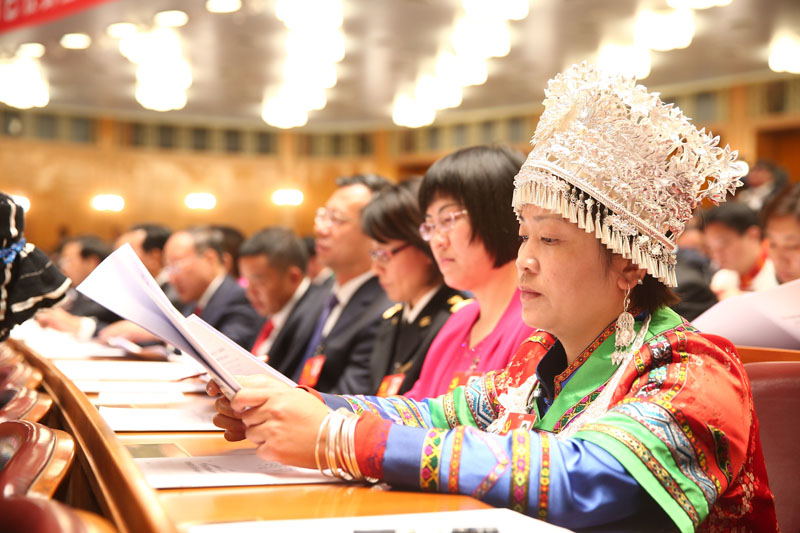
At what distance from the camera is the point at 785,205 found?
3.22 m

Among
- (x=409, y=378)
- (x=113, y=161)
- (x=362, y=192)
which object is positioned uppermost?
(x=113, y=161)

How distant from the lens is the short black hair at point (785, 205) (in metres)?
3.18

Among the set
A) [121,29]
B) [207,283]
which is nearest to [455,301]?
[207,283]

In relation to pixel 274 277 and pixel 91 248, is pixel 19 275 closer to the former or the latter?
pixel 274 277

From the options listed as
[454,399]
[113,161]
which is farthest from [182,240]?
[113,161]

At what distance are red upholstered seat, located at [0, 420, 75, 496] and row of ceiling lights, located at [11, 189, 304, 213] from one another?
1530cm

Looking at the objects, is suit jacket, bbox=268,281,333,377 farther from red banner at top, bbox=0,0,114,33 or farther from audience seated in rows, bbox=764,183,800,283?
red banner at top, bbox=0,0,114,33

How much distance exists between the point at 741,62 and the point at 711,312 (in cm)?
981

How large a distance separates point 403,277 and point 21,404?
5.14 feet

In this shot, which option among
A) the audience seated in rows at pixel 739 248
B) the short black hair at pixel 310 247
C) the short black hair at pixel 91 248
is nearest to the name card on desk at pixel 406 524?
the audience seated in rows at pixel 739 248

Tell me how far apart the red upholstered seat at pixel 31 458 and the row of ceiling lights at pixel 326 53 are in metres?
7.47

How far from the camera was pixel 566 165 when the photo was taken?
1.43 metres

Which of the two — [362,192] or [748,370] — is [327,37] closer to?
[362,192]

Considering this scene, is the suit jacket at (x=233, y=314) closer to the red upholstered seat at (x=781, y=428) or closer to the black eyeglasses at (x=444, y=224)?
the black eyeglasses at (x=444, y=224)
